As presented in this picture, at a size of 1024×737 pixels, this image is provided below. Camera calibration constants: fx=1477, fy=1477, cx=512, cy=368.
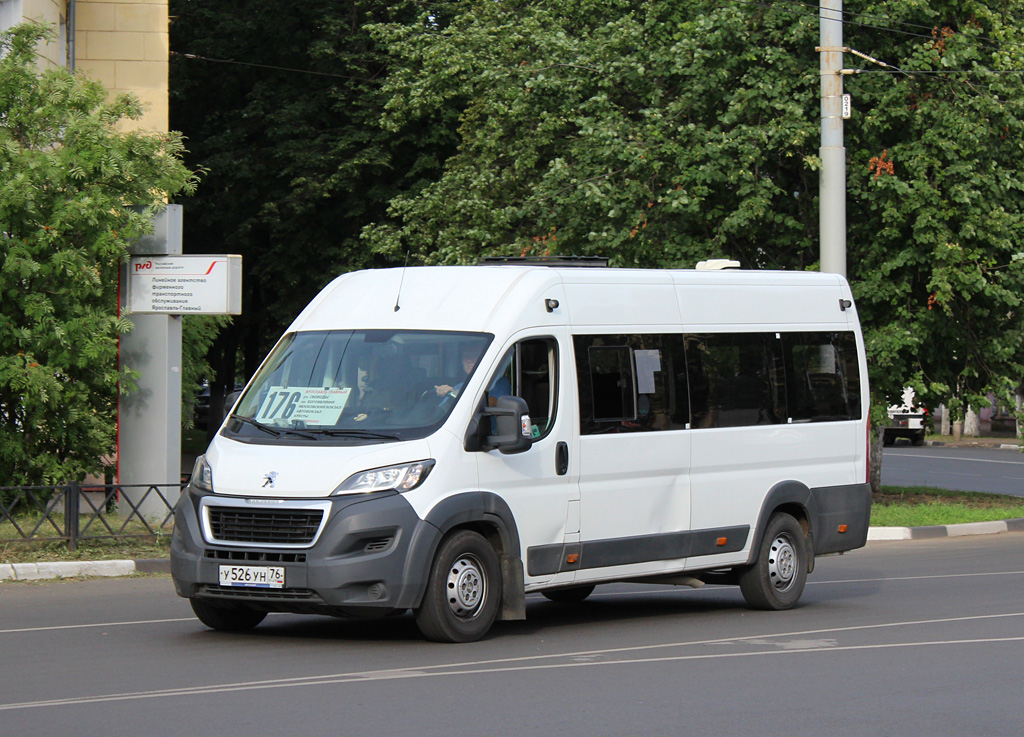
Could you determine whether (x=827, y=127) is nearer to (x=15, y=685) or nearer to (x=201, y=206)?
(x=15, y=685)

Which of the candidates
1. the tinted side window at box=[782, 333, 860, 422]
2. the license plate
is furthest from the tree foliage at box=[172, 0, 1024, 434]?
the license plate

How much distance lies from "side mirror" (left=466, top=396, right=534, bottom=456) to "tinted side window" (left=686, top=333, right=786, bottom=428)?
2010mm

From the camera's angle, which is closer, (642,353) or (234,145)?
(642,353)

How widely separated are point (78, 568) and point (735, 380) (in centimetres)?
616

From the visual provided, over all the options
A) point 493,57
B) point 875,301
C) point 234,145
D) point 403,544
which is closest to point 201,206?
point 234,145

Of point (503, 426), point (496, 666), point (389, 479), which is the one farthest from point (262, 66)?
point (496, 666)

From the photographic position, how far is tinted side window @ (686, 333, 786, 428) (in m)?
10.8

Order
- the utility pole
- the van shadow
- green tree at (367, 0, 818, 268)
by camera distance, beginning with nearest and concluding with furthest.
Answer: the van shadow
the utility pole
green tree at (367, 0, 818, 268)

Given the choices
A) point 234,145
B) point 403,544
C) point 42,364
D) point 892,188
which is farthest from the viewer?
point 234,145

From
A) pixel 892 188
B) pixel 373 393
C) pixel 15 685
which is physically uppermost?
pixel 892 188

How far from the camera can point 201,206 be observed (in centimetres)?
3173

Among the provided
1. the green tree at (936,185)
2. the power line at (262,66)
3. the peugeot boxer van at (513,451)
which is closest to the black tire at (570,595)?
the peugeot boxer van at (513,451)

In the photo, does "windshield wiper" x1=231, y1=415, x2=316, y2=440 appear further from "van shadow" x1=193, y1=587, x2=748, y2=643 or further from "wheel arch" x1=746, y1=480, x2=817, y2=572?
"wheel arch" x1=746, y1=480, x2=817, y2=572

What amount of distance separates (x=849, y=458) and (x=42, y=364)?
26.5 ft
